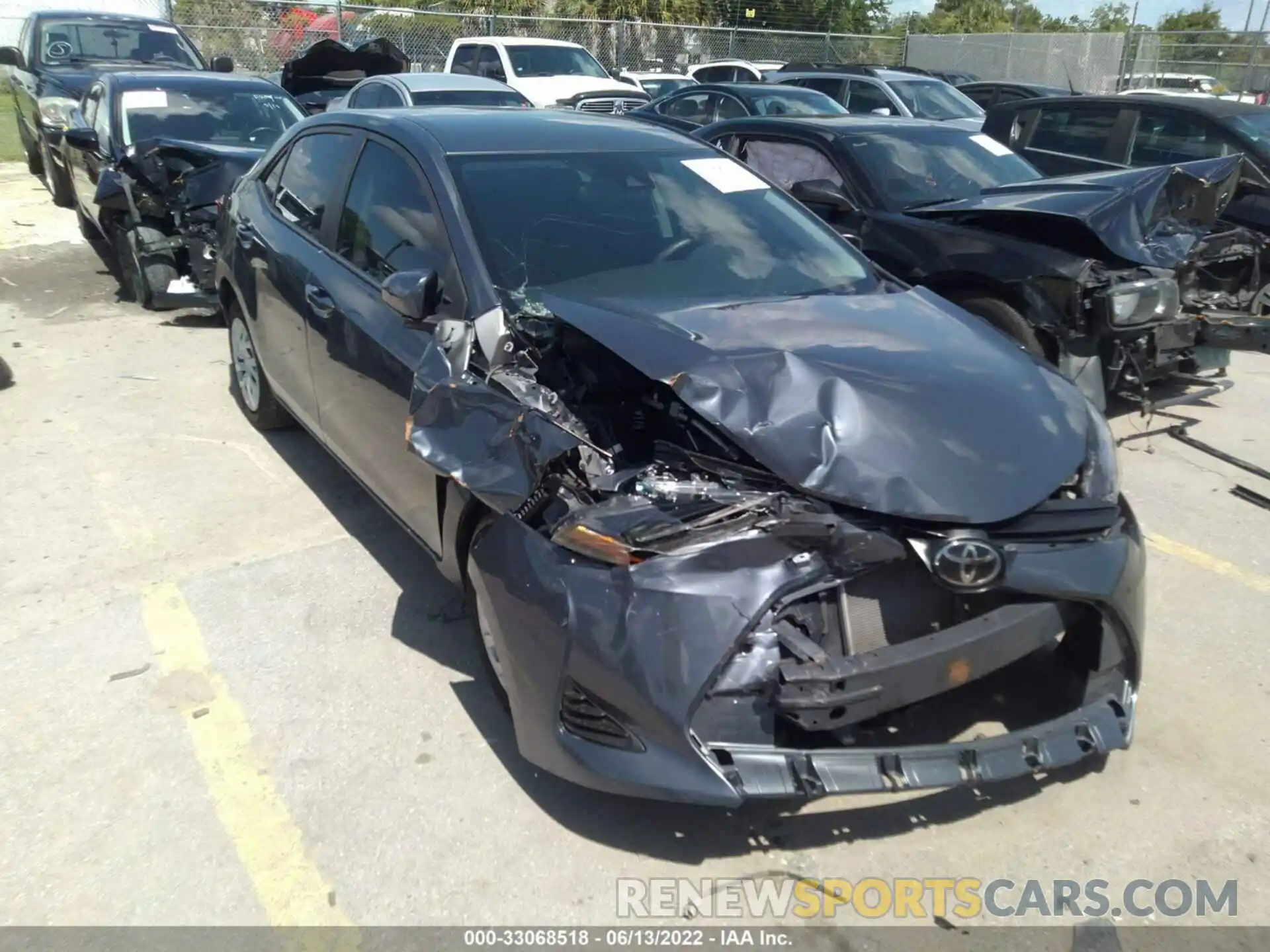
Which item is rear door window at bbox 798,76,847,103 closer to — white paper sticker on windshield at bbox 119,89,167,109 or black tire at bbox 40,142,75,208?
white paper sticker on windshield at bbox 119,89,167,109

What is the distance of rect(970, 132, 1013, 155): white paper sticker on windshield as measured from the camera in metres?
7.31

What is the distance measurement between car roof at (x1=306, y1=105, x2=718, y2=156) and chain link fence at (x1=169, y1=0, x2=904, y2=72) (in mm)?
16794

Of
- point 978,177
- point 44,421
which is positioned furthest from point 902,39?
point 44,421

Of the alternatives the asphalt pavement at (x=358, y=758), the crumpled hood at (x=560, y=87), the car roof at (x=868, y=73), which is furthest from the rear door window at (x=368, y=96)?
the asphalt pavement at (x=358, y=758)

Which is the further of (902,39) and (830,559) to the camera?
(902,39)

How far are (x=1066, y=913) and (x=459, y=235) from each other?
2.72 metres

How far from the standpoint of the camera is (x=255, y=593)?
420cm

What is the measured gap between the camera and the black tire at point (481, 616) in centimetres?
313

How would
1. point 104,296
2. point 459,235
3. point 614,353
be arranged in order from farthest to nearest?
point 104,296 < point 459,235 < point 614,353

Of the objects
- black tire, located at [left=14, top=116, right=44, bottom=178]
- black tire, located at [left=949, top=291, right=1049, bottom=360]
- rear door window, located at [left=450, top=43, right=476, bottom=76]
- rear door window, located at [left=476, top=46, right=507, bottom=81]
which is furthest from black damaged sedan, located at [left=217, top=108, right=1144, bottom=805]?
rear door window, located at [left=450, top=43, right=476, bottom=76]

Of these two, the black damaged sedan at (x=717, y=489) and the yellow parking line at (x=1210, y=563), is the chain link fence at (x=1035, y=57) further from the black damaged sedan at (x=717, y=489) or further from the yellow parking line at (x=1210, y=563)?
the black damaged sedan at (x=717, y=489)

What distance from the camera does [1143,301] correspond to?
549 cm

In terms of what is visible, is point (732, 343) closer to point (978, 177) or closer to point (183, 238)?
point (978, 177)

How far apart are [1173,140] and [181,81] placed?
8268 millimetres
